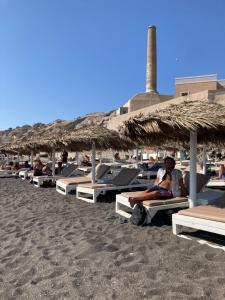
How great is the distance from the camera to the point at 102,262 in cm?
392

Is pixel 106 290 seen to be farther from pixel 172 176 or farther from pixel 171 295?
pixel 172 176

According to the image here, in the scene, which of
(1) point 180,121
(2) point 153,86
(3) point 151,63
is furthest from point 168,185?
(3) point 151,63

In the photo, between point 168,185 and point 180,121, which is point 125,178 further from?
point 180,121

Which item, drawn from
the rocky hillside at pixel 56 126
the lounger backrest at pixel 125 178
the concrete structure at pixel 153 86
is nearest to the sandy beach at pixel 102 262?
the lounger backrest at pixel 125 178

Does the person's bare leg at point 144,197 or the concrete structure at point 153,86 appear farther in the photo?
the concrete structure at point 153,86

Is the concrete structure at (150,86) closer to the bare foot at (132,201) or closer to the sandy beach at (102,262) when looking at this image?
the bare foot at (132,201)

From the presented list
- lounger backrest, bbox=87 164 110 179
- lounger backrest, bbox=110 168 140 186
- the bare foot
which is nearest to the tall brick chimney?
lounger backrest, bbox=87 164 110 179

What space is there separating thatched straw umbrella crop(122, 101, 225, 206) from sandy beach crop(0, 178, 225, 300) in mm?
1440

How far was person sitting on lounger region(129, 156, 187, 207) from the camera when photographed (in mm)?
5930

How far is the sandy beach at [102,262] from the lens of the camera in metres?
3.17

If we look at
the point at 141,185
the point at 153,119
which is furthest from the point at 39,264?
the point at 141,185

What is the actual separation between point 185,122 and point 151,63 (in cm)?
4783

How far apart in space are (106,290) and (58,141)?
28.0 feet

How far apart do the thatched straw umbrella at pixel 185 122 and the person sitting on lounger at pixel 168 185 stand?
46 cm
